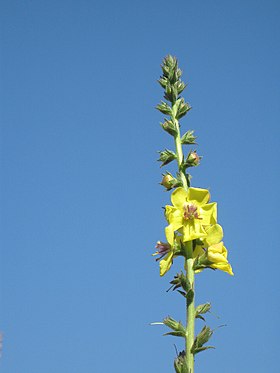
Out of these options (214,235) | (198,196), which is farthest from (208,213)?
(214,235)

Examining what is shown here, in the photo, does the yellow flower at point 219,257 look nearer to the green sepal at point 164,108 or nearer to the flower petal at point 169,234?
the flower petal at point 169,234

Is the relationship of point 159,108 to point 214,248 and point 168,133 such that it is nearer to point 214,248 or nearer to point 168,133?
point 168,133

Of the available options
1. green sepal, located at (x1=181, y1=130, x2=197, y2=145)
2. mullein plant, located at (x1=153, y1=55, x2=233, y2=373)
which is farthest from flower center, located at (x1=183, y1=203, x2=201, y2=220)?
green sepal, located at (x1=181, y1=130, x2=197, y2=145)

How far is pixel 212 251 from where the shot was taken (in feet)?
26.1

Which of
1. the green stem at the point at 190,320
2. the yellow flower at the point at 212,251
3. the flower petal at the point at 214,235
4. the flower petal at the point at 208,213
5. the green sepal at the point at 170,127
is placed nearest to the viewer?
the green stem at the point at 190,320

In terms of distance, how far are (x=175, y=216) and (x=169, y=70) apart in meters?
2.44

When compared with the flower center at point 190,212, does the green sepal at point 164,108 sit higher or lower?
higher

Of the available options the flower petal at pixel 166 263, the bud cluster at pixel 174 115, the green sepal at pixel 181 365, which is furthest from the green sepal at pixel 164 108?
the green sepal at pixel 181 365

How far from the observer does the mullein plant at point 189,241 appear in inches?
300

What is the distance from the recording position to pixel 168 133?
8969 millimetres

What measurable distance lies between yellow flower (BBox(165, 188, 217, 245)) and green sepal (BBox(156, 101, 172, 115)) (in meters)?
1.44

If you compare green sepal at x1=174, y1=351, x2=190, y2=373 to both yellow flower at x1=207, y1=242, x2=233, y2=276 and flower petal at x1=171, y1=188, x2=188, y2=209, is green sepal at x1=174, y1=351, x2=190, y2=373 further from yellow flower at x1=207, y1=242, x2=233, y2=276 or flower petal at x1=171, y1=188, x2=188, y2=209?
Answer: flower petal at x1=171, y1=188, x2=188, y2=209

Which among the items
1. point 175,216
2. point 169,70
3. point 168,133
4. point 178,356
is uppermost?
point 169,70

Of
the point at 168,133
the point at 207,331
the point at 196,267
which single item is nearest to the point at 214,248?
the point at 196,267
